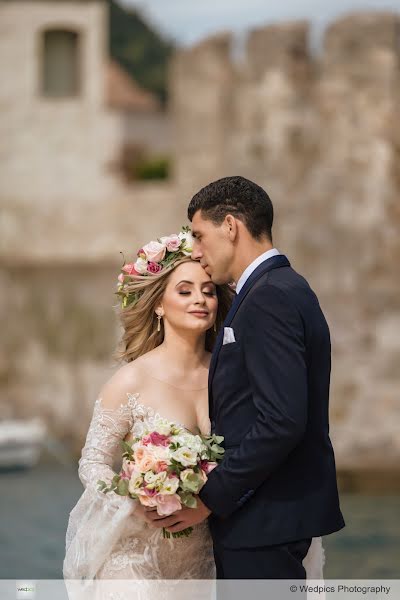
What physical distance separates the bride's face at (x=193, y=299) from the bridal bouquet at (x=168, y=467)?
44cm

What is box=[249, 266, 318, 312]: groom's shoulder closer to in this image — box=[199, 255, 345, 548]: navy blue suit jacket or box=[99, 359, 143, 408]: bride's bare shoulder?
box=[199, 255, 345, 548]: navy blue suit jacket

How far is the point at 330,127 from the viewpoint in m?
15.2

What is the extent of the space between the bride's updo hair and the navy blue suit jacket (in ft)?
1.60

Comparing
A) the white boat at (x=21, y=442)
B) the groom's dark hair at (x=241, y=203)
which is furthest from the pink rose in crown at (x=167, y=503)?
the white boat at (x=21, y=442)

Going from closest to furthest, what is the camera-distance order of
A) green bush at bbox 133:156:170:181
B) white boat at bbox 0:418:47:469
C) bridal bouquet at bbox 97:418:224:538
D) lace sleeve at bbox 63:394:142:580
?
bridal bouquet at bbox 97:418:224:538 < lace sleeve at bbox 63:394:142:580 < white boat at bbox 0:418:47:469 < green bush at bbox 133:156:170:181

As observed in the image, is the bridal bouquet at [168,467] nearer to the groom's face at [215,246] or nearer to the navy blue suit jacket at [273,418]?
the navy blue suit jacket at [273,418]

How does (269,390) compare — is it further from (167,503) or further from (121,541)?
(121,541)

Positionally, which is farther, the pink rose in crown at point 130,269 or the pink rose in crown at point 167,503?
the pink rose in crown at point 130,269

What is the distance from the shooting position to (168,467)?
3.85 metres

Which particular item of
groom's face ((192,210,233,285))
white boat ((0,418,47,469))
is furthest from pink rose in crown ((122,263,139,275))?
white boat ((0,418,47,469))

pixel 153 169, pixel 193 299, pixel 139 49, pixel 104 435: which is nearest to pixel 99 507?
pixel 104 435

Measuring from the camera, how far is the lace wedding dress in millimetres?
4117

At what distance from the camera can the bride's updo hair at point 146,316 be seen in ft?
14.4

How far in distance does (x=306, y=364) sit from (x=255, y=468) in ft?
1.01
